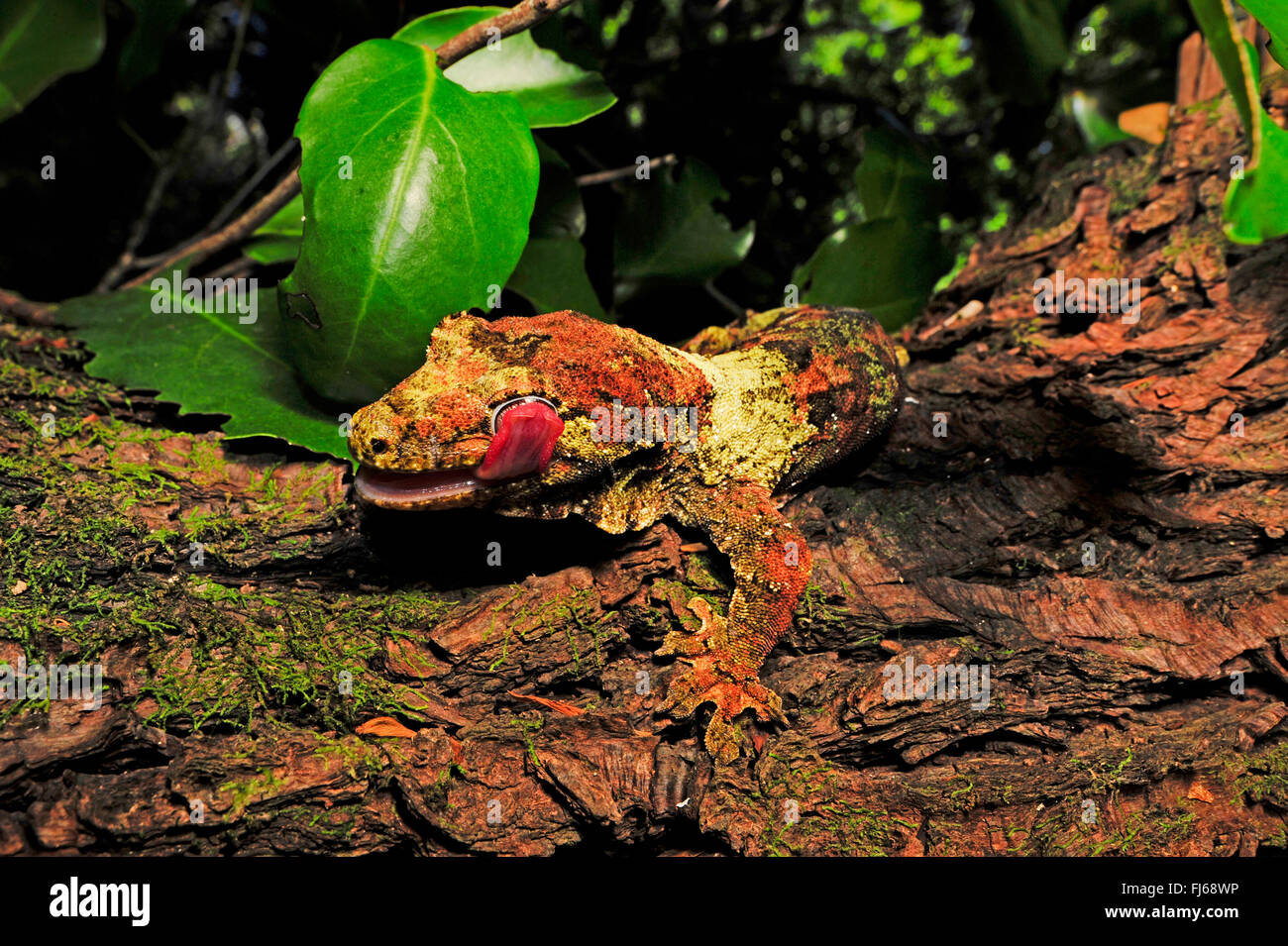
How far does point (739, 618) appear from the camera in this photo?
270cm

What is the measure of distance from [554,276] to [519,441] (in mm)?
1231

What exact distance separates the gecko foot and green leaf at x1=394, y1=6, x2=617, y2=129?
1.95 m

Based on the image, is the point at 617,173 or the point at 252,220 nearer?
the point at 252,220

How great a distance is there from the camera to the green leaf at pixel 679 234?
405 cm

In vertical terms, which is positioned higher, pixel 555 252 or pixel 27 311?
pixel 555 252

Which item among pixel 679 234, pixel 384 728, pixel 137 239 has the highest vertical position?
pixel 137 239

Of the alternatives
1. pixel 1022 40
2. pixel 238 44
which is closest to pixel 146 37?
pixel 238 44

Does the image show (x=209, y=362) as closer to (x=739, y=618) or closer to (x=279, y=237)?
(x=279, y=237)

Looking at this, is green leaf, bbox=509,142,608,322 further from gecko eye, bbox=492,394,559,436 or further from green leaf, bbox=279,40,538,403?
gecko eye, bbox=492,394,559,436

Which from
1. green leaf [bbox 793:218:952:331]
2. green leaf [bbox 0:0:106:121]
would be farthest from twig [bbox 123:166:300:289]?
green leaf [bbox 793:218:952:331]

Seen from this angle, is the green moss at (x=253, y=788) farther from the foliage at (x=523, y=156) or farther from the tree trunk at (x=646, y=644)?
the foliage at (x=523, y=156)

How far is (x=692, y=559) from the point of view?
116 inches

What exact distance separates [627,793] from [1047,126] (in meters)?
6.00

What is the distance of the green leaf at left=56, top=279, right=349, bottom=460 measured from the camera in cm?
277
